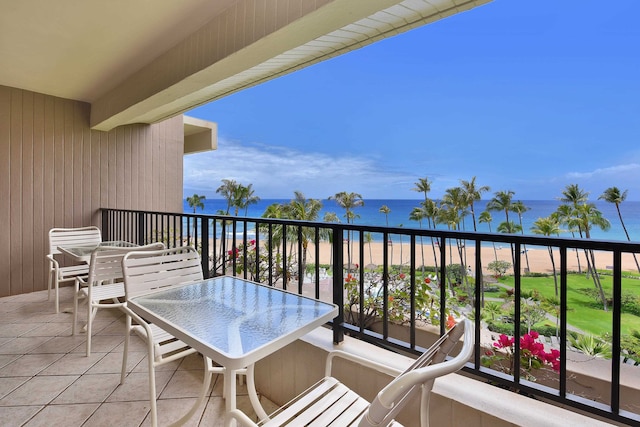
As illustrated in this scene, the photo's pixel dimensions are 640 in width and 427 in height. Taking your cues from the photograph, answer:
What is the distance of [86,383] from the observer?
1996 mm

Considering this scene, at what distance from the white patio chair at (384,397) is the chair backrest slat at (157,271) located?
1087 millimetres

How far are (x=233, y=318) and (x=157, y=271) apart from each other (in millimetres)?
808

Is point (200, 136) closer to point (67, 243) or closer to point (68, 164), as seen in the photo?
point (68, 164)

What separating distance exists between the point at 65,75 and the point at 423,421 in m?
4.37

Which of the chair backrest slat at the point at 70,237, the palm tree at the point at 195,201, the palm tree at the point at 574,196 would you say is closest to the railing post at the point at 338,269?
the chair backrest slat at the point at 70,237

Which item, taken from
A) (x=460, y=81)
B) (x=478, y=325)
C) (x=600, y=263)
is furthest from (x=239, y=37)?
(x=460, y=81)

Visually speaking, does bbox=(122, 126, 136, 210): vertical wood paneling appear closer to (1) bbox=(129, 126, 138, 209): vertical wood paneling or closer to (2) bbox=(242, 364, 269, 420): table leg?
(1) bbox=(129, 126, 138, 209): vertical wood paneling

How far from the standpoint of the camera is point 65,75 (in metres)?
3.26

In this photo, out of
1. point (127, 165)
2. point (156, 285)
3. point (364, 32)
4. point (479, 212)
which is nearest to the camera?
point (156, 285)

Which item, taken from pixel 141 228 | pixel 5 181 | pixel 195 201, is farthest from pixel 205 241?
pixel 195 201

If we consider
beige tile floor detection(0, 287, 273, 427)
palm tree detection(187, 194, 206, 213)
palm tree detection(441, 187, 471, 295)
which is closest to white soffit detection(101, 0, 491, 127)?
beige tile floor detection(0, 287, 273, 427)

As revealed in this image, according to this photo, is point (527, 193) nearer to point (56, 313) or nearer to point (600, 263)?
point (600, 263)

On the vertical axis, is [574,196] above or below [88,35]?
below

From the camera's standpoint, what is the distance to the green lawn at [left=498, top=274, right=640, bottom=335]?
49.2ft
